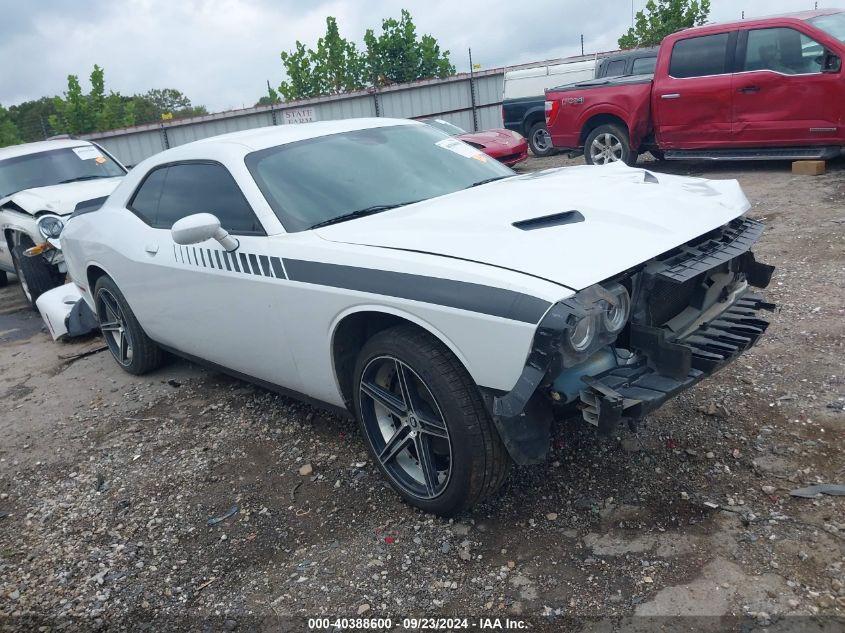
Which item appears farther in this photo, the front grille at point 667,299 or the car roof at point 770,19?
the car roof at point 770,19

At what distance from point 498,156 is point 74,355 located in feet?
26.9

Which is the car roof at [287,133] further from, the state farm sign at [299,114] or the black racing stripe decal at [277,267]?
the state farm sign at [299,114]

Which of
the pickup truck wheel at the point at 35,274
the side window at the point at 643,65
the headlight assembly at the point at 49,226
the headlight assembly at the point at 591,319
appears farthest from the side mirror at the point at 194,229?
the side window at the point at 643,65

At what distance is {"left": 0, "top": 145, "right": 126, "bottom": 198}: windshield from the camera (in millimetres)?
8477

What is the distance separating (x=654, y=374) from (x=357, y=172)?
6.13 ft

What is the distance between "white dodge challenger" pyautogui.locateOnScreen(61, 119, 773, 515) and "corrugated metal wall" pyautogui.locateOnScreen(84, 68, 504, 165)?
631 inches

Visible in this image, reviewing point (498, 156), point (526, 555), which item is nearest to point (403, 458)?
point (526, 555)

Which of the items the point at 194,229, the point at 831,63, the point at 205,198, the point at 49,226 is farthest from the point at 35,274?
the point at 831,63

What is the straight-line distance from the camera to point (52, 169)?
8.59m

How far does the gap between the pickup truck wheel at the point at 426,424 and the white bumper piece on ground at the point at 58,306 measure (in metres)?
4.40

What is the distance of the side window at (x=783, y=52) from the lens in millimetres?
8172

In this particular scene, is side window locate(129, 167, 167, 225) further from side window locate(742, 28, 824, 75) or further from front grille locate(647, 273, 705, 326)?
side window locate(742, 28, 824, 75)

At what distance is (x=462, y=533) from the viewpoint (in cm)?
298

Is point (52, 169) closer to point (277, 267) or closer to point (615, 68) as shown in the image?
point (277, 267)
